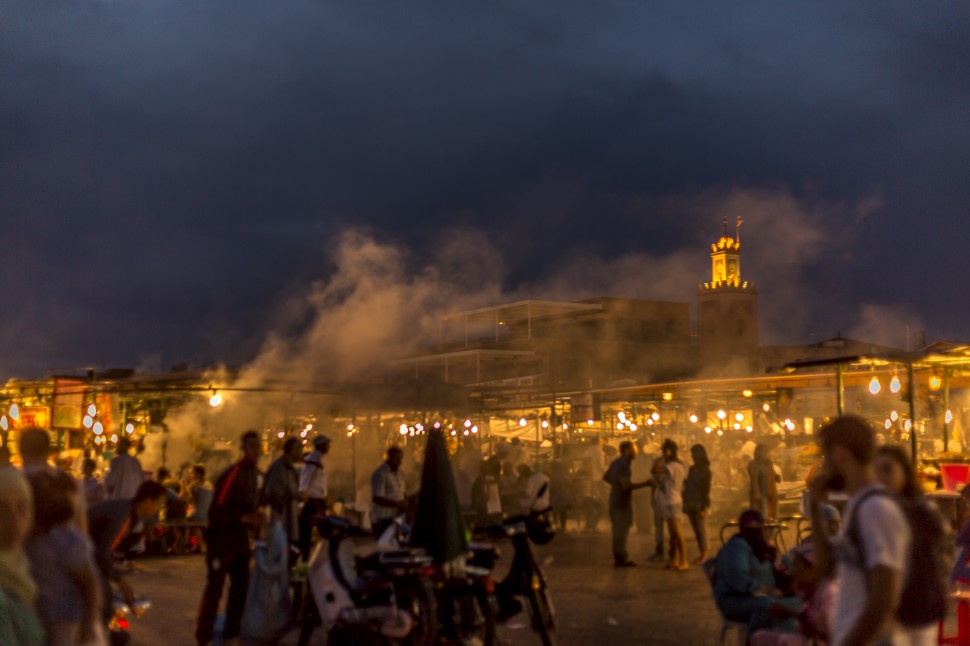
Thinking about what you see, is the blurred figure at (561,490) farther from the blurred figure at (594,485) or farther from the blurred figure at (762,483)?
the blurred figure at (762,483)

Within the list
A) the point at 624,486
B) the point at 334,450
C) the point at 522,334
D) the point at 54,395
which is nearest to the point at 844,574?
the point at 624,486

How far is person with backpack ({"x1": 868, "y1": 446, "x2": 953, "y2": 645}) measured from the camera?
3949 millimetres

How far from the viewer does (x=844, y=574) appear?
3.76 metres

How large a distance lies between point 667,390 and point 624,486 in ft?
28.0

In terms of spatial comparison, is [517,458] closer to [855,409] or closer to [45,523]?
[855,409]

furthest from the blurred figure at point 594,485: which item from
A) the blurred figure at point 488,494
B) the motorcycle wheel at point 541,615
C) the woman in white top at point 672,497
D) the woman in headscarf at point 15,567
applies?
the woman in headscarf at point 15,567

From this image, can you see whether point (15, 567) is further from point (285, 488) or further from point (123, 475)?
point (123, 475)

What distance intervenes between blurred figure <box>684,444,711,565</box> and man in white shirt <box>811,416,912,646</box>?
11.9m

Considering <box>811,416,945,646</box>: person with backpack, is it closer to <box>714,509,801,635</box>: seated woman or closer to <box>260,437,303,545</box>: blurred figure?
<box>714,509,801,635</box>: seated woman

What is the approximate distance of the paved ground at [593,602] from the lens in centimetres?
994

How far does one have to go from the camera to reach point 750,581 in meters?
7.46

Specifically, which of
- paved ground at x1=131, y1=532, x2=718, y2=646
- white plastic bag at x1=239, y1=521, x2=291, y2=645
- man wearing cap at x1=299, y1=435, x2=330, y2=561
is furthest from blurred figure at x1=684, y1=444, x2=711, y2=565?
white plastic bag at x1=239, y1=521, x2=291, y2=645

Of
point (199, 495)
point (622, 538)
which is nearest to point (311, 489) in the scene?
point (622, 538)

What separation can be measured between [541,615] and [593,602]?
3.46m
